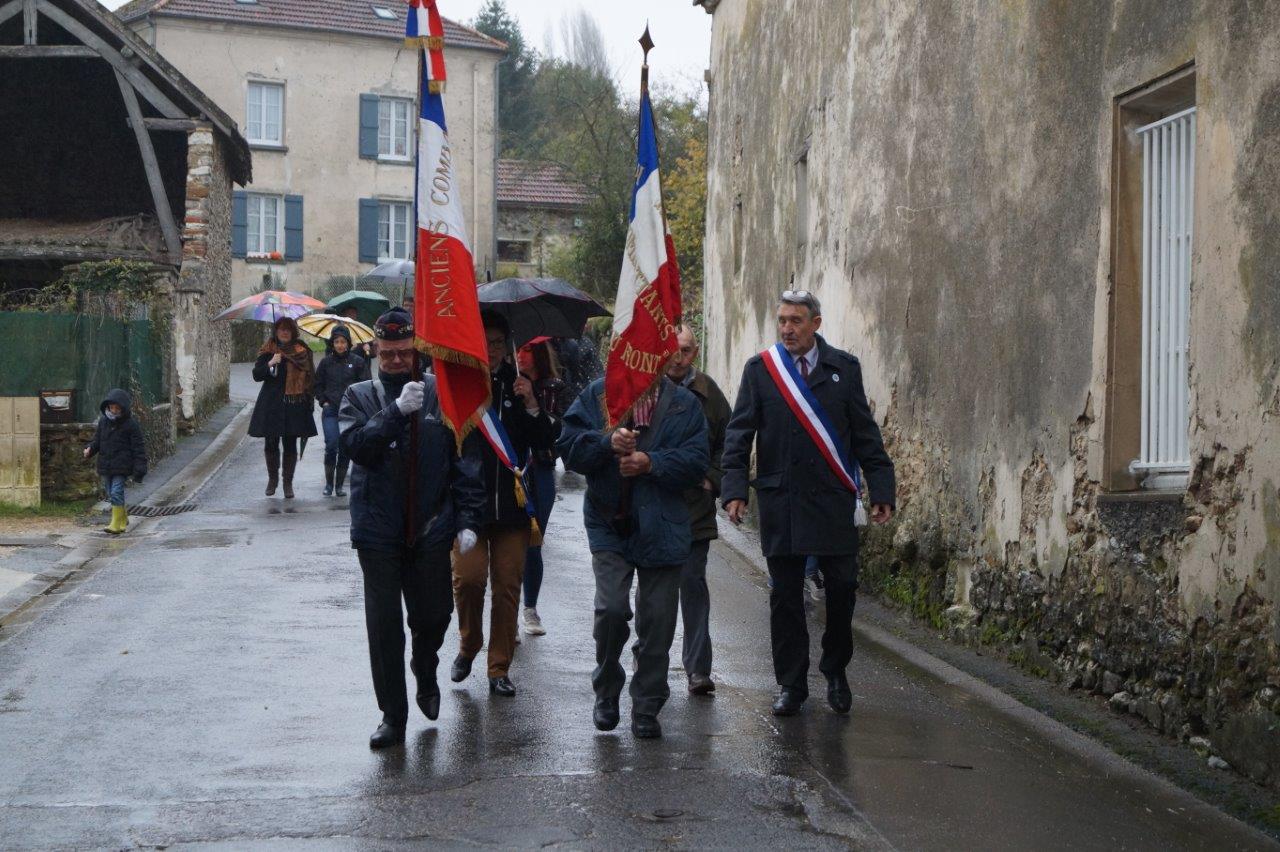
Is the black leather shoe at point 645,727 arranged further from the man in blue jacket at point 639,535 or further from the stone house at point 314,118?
the stone house at point 314,118

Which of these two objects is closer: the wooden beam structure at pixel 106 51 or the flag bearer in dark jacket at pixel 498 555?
the flag bearer in dark jacket at pixel 498 555

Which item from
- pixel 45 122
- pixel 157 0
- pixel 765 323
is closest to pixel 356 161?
pixel 157 0

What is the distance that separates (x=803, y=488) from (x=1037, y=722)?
1509 millimetres

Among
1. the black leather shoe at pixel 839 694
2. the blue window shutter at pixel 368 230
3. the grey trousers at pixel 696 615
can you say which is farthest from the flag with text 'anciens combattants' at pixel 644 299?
the blue window shutter at pixel 368 230

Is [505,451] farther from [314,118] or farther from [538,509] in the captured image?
[314,118]

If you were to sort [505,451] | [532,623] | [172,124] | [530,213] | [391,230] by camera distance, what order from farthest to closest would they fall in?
[530,213], [391,230], [172,124], [532,623], [505,451]

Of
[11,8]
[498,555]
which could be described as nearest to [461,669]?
[498,555]

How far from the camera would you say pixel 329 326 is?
1802cm

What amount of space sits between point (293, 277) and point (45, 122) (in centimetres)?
1481

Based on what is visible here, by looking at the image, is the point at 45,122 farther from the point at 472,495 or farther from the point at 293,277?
the point at 472,495

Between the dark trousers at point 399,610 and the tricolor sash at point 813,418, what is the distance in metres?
Result: 1.72

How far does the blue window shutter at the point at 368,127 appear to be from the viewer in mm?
41125

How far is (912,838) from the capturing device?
16.8 ft

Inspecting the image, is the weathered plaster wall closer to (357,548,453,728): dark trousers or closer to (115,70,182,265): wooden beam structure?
(115,70,182,265): wooden beam structure
